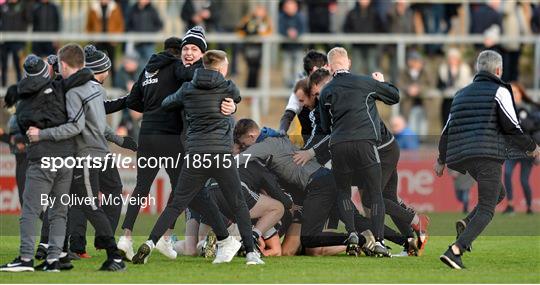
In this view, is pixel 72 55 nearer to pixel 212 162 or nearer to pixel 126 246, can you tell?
pixel 212 162

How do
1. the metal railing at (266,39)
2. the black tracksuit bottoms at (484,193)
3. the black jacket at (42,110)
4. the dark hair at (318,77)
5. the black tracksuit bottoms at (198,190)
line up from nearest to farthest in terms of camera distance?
the black jacket at (42,110) < the black tracksuit bottoms at (484,193) < the black tracksuit bottoms at (198,190) < the dark hair at (318,77) < the metal railing at (266,39)

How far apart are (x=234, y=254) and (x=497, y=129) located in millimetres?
2882

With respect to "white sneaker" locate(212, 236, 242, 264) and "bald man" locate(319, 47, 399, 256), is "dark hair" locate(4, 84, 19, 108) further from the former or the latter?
"bald man" locate(319, 47, 399, 256)

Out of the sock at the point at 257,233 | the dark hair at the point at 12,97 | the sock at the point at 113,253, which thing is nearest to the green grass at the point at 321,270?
the sock at the point at 113,253

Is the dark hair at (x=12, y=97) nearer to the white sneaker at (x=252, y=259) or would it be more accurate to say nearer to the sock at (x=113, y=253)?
the sock at (x=113, y=253)

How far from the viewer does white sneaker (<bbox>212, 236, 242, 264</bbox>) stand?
585 inches

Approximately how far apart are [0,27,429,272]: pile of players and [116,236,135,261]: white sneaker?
12 millimetres

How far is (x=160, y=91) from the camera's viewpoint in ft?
49.8

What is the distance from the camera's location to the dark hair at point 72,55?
13500 millimetres

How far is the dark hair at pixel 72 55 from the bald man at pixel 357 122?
2983 millimetres

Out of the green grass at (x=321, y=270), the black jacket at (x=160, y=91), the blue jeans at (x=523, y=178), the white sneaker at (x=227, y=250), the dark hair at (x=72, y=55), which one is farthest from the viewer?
the blue jeans at (x=523, y=178)

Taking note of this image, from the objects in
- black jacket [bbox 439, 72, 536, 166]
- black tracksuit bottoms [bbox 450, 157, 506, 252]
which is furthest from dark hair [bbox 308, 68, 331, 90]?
black tracksuit bottoms [bbox 450, 157, 506, 252]

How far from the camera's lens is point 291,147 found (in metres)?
16.1

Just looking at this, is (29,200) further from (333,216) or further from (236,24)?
(236,24)
